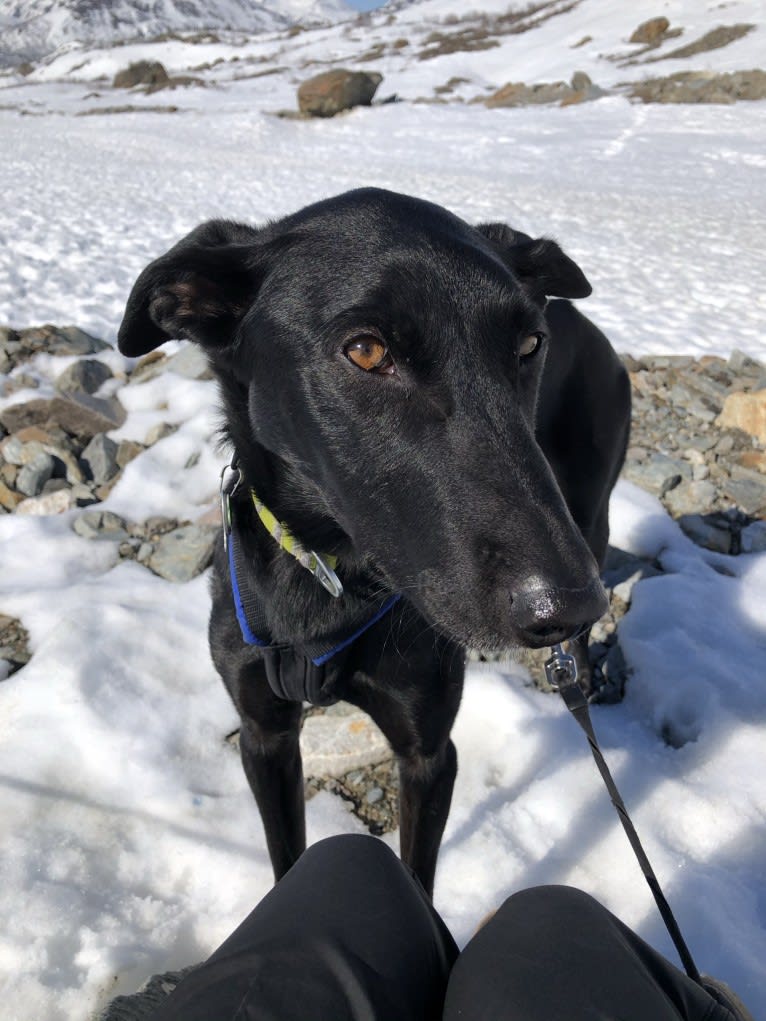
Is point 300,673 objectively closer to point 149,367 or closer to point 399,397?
point 399,397

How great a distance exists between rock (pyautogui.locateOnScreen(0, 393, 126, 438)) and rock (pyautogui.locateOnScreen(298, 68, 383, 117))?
22.0 m

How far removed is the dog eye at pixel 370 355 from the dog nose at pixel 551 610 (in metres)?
0.57

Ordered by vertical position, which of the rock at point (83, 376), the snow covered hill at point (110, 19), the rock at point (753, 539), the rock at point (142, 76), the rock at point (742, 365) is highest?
the snow covered hill at point (110, 19)

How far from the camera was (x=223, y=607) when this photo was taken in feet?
7.22

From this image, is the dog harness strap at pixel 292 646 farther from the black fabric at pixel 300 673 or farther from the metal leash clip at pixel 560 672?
the metal leash clip at pixel 560 672

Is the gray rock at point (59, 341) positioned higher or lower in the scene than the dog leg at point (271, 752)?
higher

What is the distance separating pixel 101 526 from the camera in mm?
3941

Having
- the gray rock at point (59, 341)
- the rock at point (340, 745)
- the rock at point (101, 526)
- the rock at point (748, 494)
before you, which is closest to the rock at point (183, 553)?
the rock at point (101, 526)

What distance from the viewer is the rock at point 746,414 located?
4.77m

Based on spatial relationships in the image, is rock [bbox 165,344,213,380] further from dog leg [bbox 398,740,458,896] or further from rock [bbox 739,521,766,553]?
dog leg [bbox 398,740,458,896]

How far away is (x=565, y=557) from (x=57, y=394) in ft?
14.0

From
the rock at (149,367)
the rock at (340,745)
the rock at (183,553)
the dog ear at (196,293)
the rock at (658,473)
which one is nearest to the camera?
the dog ear at (196,293)

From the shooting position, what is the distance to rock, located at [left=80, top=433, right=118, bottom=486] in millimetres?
4414

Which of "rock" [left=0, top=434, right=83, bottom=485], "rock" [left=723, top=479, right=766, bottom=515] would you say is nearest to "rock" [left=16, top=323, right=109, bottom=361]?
"rock" [left=0, top=434, right=83, bottom=485]
